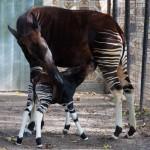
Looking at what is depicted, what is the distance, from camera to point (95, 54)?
6.77 m

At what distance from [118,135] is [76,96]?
356 cm

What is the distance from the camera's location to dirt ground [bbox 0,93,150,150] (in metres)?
6.76

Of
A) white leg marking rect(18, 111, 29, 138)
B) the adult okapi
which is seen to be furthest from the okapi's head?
white leg marking rect(18, 111, 29, 138)

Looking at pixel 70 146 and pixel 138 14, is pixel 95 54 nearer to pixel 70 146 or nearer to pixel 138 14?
pixel 70 146

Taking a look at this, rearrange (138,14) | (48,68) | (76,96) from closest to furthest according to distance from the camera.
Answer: (48,68) → (138,14) → (76,96)

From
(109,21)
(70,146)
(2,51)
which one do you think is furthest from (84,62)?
(2,51)

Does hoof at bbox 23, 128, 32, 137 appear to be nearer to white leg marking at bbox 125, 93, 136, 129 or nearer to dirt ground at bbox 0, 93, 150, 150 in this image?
dirt ground at bbox 0, 93, 150, 150

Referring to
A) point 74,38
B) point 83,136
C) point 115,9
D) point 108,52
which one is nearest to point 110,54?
point 108,52

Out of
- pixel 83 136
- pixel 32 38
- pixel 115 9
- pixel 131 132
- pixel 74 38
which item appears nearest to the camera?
pixel 32 38

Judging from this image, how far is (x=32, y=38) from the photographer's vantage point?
646cm

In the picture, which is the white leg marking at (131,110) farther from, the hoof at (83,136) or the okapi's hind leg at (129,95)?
the hoof at (83,136)

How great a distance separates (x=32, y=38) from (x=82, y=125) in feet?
6.76

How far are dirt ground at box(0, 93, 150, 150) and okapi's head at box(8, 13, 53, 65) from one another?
44.5 inches

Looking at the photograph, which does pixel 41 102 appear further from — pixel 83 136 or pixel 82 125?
pixel 82 125
